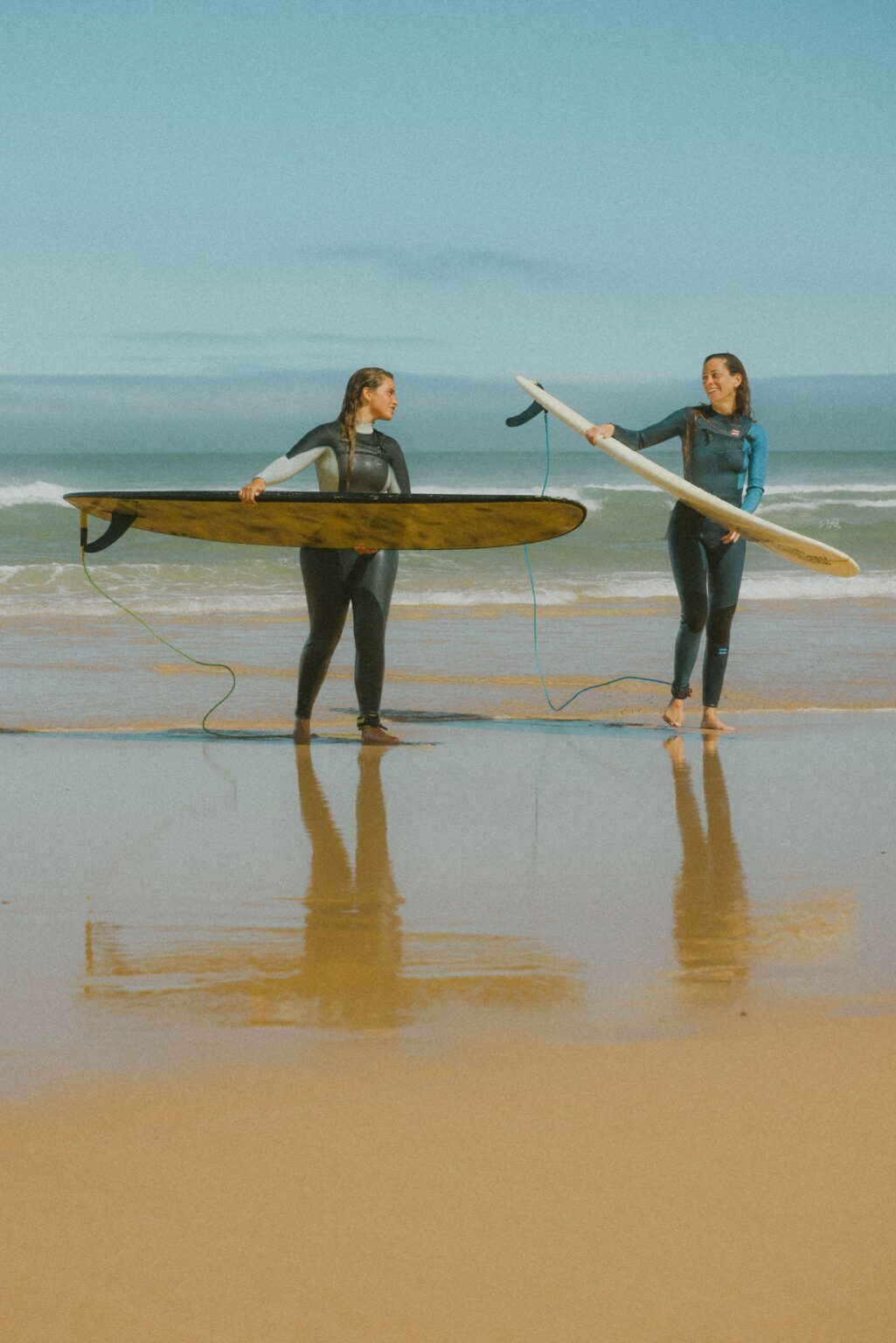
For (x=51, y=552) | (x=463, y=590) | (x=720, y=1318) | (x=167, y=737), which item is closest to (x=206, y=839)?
(x=167, y=737)

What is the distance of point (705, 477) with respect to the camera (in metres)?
6.53

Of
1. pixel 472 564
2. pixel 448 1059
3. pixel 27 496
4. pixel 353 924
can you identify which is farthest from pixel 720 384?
pixel 27 496

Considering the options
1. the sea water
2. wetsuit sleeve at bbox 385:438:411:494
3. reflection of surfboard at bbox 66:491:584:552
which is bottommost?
the sea water

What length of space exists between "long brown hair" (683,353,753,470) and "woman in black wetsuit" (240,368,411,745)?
1.35 meters

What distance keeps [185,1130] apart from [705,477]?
4.85 metres

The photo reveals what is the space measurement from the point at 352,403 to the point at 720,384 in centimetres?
168

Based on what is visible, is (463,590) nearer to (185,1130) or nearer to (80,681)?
(80,681)

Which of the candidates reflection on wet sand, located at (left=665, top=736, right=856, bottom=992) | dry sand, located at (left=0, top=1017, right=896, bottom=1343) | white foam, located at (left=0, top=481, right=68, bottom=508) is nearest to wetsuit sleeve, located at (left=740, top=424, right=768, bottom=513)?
reflection on wet sand, located at (left=665, top=736, right=856, bottom=992)

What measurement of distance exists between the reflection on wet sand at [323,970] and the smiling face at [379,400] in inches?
114

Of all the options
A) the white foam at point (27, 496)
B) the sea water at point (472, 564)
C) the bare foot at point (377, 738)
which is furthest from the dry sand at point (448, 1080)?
the white foam at point (27, 496)

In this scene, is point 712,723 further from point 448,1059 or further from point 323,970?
point 448,1059

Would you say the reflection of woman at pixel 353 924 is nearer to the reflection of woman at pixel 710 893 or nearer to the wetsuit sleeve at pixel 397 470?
the reflection of woman at pixel 710 893

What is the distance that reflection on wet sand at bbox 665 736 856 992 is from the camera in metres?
3.12

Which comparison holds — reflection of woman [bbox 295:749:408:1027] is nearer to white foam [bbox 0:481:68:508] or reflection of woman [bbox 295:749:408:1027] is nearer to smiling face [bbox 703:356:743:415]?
smiling face [bbox 703:356:743:415]
